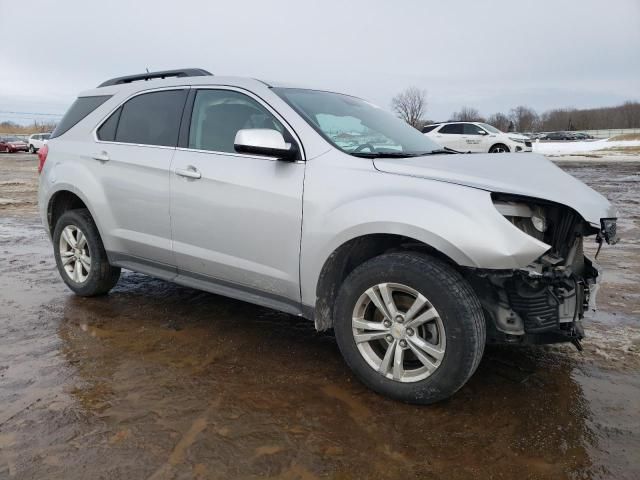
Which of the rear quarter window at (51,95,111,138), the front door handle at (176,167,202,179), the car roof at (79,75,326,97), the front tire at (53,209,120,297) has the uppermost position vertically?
the car roof at (79,75,326,97)

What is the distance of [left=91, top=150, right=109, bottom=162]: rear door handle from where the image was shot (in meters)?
4.33

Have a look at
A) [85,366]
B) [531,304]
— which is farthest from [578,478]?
[85,366]

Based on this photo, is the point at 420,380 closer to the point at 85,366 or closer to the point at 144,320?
the point at 85,366

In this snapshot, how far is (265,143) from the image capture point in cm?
321

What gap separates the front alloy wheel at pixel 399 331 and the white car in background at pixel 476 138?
62.4ft

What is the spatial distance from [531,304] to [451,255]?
0.48 m

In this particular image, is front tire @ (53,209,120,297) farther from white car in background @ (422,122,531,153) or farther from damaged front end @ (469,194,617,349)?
white car in background @ (422,122,531,153)

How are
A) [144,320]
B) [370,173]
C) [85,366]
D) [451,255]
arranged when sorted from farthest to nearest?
[144,320] < [85,366] < [370,173] < [451,255]

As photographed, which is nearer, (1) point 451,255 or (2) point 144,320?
(1) point 451,255

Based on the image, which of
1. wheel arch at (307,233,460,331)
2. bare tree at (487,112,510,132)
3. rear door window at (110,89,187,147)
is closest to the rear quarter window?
rear door window at (110,89,187,147)

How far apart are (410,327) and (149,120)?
267 cm

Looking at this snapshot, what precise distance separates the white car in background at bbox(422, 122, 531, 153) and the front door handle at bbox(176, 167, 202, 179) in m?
18.5

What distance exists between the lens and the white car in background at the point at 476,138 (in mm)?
21219

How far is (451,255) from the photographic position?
272cm
